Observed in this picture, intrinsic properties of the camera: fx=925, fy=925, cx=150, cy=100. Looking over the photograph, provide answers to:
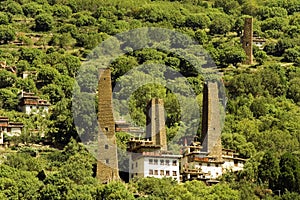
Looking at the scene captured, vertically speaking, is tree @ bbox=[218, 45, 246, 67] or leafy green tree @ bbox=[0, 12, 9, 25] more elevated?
leafy green tree @ bbox=[0, 12, 9, 25]

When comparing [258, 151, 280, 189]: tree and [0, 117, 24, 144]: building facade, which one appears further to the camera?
[0, 117, 24, 144]: building facade

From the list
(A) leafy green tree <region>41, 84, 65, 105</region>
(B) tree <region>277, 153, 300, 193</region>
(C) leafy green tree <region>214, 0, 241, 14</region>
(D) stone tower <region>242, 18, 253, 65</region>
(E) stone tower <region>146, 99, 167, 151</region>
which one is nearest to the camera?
(B) tree <region>277, 153, 300, 193</region>

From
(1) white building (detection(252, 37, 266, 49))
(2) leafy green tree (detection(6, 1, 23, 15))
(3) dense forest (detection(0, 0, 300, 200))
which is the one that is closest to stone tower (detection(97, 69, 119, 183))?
(3) dense forest (detection(0, 0, 300, 200))

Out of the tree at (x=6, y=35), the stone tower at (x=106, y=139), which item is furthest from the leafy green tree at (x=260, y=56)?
the stone tower at (x=106, y=139)

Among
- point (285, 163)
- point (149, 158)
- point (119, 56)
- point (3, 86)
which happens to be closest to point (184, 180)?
point (149, 158)

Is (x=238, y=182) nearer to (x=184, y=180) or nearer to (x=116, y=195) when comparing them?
(x=184, y=180)

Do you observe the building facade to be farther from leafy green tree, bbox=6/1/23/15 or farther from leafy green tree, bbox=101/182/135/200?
leafy green tree, bbox=6/1/23/15
